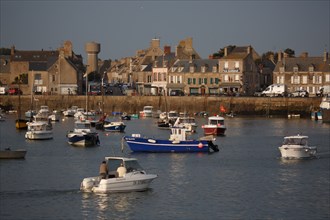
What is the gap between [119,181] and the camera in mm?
38875

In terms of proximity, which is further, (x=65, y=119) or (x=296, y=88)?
(x=296, y=88)

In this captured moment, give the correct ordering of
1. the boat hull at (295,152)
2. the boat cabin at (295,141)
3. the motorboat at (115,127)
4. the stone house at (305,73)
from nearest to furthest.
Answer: the boat hull at (295,152) → the boat cabin at (295,141) → the motorboat at (115,127) → the stone house at (305,73)

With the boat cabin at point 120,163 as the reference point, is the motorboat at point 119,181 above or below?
below

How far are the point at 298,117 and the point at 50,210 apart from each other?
6984 cm

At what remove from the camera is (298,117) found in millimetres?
102812

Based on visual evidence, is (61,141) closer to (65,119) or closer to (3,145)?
(3,145)

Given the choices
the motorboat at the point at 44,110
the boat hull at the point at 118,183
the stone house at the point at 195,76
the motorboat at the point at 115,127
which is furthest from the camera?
the stone house at the point at 195,76

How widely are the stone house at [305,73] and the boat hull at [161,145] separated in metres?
56.9

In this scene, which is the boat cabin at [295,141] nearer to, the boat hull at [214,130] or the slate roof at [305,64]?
the boat hull at [214,130]

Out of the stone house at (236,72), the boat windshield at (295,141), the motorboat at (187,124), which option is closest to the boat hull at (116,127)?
the motorboat at (187,124)

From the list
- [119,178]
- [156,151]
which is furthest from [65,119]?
[119,178]

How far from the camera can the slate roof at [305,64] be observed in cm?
11169

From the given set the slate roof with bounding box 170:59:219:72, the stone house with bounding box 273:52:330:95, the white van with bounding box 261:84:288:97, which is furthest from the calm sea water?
the slate roof with bounding box 170:59:219:72

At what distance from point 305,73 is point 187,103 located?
16822mm
